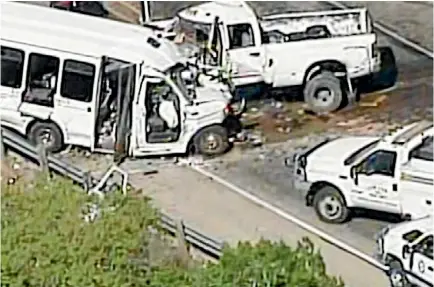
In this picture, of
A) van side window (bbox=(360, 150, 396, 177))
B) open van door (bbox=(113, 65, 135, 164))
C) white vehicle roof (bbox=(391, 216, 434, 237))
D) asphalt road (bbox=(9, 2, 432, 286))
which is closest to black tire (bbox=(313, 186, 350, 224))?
asphalt road (bbox=(9, 2, 432, 286))

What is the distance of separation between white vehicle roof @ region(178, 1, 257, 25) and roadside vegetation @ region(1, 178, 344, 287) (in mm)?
9315

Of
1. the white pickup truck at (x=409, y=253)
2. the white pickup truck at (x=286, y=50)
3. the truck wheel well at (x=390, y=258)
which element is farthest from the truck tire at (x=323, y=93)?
the truck wheel well at (x=390, y=258)

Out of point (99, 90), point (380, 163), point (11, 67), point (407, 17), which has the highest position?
point (407, 17)

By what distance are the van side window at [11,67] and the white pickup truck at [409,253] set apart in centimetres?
704

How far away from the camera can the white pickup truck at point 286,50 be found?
24734 millimetres

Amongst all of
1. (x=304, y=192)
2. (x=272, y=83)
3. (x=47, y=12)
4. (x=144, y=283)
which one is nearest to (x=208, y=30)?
(x=272, y=83)

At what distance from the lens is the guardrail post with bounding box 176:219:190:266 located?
15288 millimetres

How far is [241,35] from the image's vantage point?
24.9 metres

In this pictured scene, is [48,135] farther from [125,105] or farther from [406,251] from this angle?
[406,251]

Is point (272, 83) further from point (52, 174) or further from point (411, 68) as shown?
point (52, 174)

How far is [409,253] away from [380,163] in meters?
2.40

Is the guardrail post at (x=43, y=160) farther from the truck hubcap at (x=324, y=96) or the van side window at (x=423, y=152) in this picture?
the truck hubcap at (x=324, y=96)

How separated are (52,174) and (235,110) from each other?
5273 millimetres

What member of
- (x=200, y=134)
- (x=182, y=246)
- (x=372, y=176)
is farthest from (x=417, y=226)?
(x=200, y=134)
